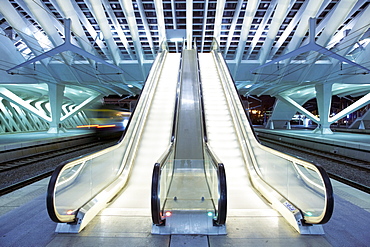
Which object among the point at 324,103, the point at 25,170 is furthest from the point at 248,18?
the point at 25,170

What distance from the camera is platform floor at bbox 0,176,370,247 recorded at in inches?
107

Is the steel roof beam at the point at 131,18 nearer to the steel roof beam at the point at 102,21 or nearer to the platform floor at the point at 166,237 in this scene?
the steel roof beam at the point at 102,21

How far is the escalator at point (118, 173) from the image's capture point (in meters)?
2.96

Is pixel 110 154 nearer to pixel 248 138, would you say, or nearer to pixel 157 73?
pixel 248 138

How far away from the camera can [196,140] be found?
7.00 metres

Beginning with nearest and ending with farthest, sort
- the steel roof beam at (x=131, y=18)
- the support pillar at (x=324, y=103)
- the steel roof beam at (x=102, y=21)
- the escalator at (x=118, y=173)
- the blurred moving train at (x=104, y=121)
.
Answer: the escalator at (x=118, y=173) → the steel roof beam at (x=102, y=21) → the steel roof beam at (x=131, y=18) → the support pillar at (x=324, y=103) → the blurred moving train at (x=104, y=121)

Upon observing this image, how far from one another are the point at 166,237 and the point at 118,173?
2640mm

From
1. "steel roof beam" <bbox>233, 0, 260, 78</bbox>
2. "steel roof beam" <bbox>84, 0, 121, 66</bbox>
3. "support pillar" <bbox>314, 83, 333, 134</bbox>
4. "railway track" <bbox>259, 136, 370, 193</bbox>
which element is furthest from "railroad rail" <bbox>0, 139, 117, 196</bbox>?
"support pillar" <bbox>314, 83, 333, 134</bbox>

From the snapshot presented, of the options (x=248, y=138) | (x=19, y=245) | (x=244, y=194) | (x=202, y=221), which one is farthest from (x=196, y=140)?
(x=19, y=245)

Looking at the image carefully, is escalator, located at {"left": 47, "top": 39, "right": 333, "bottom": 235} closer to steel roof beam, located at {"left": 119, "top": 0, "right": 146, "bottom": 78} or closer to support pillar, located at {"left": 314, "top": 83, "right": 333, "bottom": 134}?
steel roof beam, located at {"left": 119, "top": 0, "right": 146, "bottom": 78}

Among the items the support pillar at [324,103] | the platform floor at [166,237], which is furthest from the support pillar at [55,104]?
the support pillar at [324,103]

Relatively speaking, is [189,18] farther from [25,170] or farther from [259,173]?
[259,173]

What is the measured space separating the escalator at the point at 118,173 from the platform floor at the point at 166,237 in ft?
0.72

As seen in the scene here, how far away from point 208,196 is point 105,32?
13.1 metres
